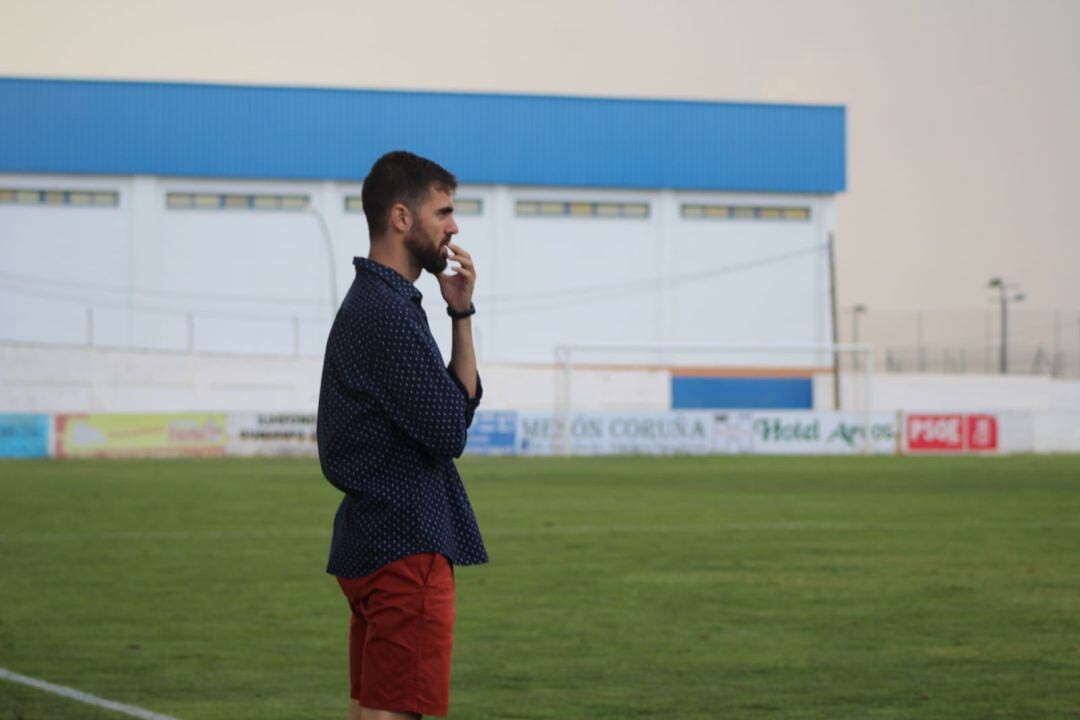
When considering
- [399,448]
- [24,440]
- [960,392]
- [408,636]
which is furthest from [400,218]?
[960,392]

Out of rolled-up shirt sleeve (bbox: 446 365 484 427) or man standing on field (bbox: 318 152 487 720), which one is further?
rolled-up shirt sleeve (bbox: 446 365 484 427)

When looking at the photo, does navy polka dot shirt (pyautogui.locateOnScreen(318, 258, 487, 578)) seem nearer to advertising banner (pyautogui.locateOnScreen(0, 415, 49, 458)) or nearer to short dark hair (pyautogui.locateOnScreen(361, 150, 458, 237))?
short dark hair (pyautogui.locateOnScreen(361, 150, 458, 237))

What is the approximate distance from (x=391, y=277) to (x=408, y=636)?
94 centimetres

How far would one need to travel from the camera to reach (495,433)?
45875mm

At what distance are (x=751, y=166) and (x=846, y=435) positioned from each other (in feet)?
66.7

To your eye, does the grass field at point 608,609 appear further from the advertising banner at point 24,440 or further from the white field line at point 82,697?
the advertising banner at point 24,440

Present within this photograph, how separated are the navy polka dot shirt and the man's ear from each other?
0.12 metres

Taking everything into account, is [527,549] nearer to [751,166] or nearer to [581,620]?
[581,620]

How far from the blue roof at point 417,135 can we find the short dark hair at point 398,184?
2281 inches

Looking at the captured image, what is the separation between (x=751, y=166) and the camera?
65.1 meters

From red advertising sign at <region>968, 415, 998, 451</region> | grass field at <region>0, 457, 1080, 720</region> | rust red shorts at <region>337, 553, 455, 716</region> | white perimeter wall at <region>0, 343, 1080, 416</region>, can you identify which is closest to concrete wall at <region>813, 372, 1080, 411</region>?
white perimeter wall at <region>0, 343, 1080, 416</region>

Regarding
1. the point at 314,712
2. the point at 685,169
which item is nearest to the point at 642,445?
the point at 685,169

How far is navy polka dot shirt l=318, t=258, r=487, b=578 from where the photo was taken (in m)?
3.98

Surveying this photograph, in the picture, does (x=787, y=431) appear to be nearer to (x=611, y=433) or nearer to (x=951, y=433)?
(x=611, y=433)
